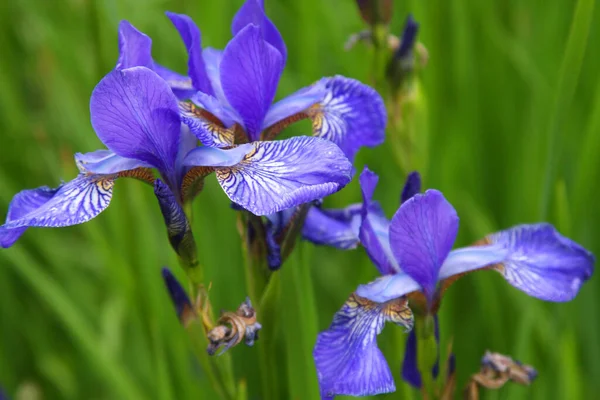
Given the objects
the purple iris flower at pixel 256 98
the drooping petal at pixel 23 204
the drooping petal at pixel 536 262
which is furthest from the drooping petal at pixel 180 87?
the drooping petal at pixel 536 262

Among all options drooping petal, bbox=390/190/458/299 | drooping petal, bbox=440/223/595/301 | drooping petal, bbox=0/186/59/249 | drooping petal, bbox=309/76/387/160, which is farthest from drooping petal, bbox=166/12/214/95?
drooping petal, bbox=440/223/595/301

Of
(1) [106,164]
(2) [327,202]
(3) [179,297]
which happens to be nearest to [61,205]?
(1) [106,164]

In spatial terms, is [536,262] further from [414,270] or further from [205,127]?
[205,127]

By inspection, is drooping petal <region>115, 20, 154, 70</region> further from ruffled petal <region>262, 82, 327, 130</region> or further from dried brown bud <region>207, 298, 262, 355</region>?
dried brown bud <region>207, 298, 262, 355</region>

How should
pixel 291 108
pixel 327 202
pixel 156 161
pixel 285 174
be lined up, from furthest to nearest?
pixel 327 202 < pixel 291 108 < pixel 156 161 < pixel 285 174

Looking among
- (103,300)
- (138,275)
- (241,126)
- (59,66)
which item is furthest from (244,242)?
(59,66)

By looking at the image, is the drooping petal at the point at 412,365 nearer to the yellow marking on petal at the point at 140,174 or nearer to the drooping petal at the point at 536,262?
the drooping petal at the point at 536,262

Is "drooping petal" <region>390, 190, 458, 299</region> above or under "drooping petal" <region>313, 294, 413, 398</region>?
above
